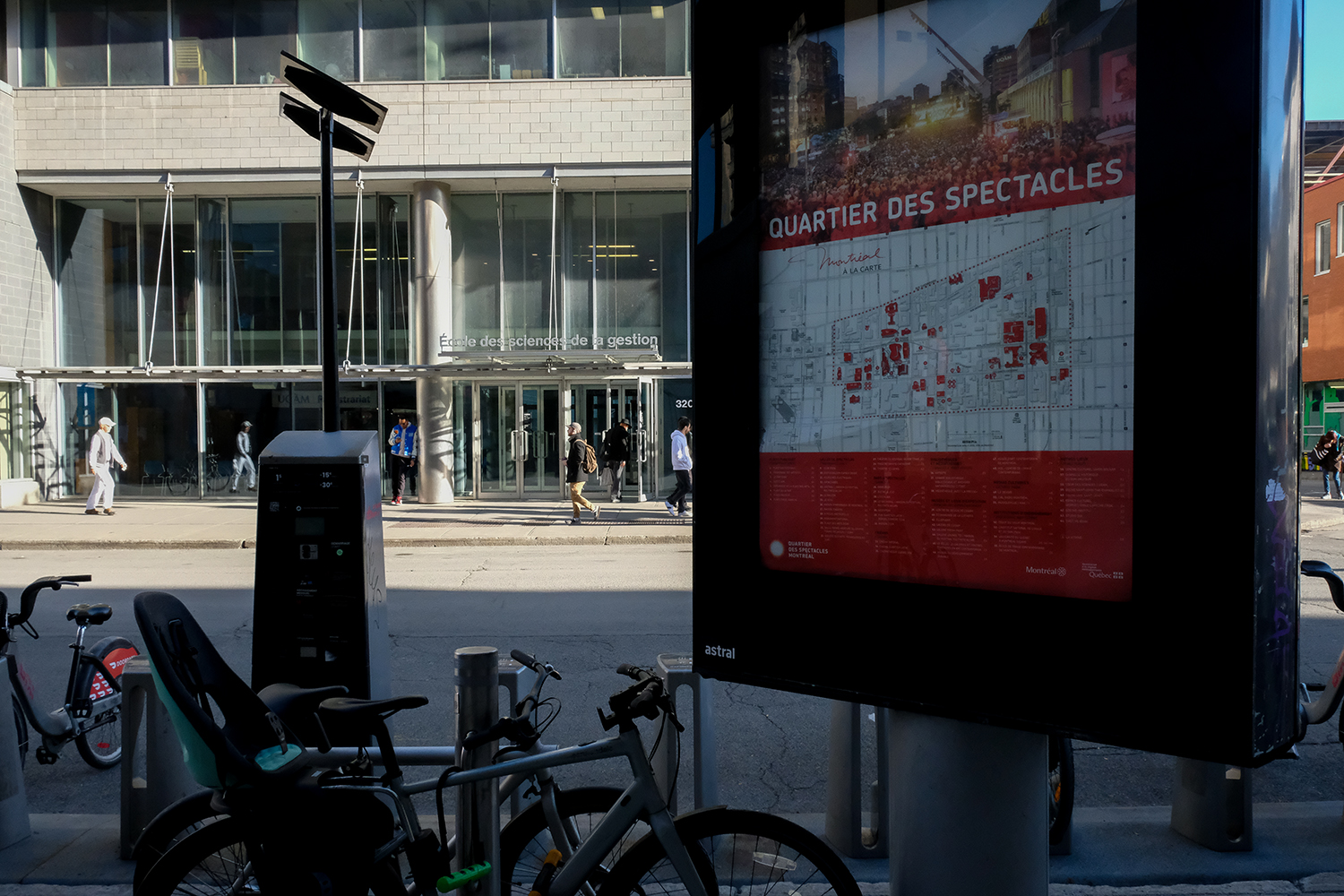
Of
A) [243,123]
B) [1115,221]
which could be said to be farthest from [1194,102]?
[243,123]

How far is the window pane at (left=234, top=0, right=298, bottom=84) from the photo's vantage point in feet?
71.2

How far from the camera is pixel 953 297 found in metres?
2.38

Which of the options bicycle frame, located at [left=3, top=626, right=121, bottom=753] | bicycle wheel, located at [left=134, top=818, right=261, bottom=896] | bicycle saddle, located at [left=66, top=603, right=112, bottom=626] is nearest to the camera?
bicycle wheel, located at [left=134, top=818, right=261, bottom=896]

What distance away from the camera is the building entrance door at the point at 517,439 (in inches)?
872

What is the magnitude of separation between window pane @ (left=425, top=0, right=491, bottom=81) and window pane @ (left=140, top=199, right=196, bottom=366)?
697cm

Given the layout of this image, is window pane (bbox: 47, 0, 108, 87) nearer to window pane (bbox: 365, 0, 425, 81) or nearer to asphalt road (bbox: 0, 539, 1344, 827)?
window pane (bbox: 365, 0, 425, 81)

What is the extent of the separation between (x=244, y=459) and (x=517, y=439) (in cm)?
655

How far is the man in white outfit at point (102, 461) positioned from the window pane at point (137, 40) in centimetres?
869

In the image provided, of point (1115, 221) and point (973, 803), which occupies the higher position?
point (1115, 221)

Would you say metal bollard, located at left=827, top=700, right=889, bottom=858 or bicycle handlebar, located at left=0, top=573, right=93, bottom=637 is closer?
metal bollard, located at left=827, top=700, right=889, bottom=858

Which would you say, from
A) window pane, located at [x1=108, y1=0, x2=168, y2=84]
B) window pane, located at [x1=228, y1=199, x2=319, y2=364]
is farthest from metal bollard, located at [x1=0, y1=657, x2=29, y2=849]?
window pane, located at [x1=108, y1=0, x2=168, y2=84]

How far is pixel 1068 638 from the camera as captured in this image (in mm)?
2156

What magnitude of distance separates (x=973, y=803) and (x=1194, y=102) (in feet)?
5.70

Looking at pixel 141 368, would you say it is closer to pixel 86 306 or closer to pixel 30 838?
pixel 86 306
